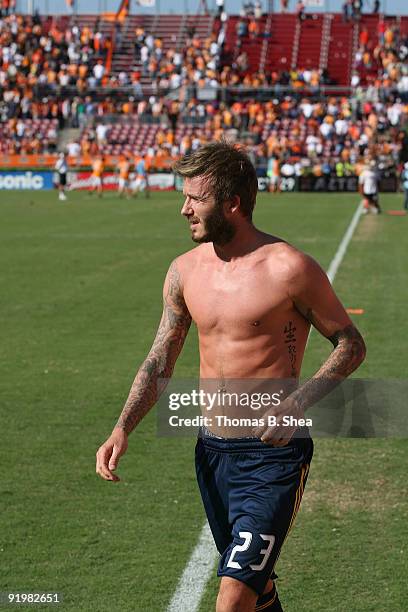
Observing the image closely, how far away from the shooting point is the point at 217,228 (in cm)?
447

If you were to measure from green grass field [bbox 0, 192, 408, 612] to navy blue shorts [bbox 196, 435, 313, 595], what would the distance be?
1.28 m

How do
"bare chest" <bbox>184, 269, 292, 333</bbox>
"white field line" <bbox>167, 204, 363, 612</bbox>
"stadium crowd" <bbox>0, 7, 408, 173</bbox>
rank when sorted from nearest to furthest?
"bare chest" <bbox>184, 269, 292, 333</bbox>
"white field line" <bbox>167, 204, 363, 612</bbox>
"stadium crowd" <bbox>0, 7, 408, 173</bbox>

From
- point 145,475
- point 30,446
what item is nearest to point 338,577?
point 145,475

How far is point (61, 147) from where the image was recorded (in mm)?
60281

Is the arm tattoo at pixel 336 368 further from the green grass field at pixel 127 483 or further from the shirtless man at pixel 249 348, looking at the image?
the green grass field at pixel 127 483

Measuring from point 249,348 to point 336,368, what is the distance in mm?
342

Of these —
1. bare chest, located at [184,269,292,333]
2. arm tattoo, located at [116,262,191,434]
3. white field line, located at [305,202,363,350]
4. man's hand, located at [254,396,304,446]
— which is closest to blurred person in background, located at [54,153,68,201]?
white field line, located at [305,202,363,350]

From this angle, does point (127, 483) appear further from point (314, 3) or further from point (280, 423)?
point (314, 3)

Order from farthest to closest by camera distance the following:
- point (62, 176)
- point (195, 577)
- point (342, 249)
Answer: point (62, 176) → point (342, 249) → point (195, 577)

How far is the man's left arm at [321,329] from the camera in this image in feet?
14.3

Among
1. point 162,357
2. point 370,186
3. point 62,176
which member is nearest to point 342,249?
point 370,186

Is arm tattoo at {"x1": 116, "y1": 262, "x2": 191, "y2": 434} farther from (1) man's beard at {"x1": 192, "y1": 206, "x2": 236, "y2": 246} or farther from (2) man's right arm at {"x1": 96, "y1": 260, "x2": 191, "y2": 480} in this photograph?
(1) man's beard at {"x1": 192, "y1": 206, "x2": 236, "y2": 246}

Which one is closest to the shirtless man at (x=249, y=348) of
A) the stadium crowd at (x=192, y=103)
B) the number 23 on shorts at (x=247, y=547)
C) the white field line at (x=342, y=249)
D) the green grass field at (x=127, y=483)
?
the number 23 on shorts at (x=247, y=547)

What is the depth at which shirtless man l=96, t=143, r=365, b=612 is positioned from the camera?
432 cm
